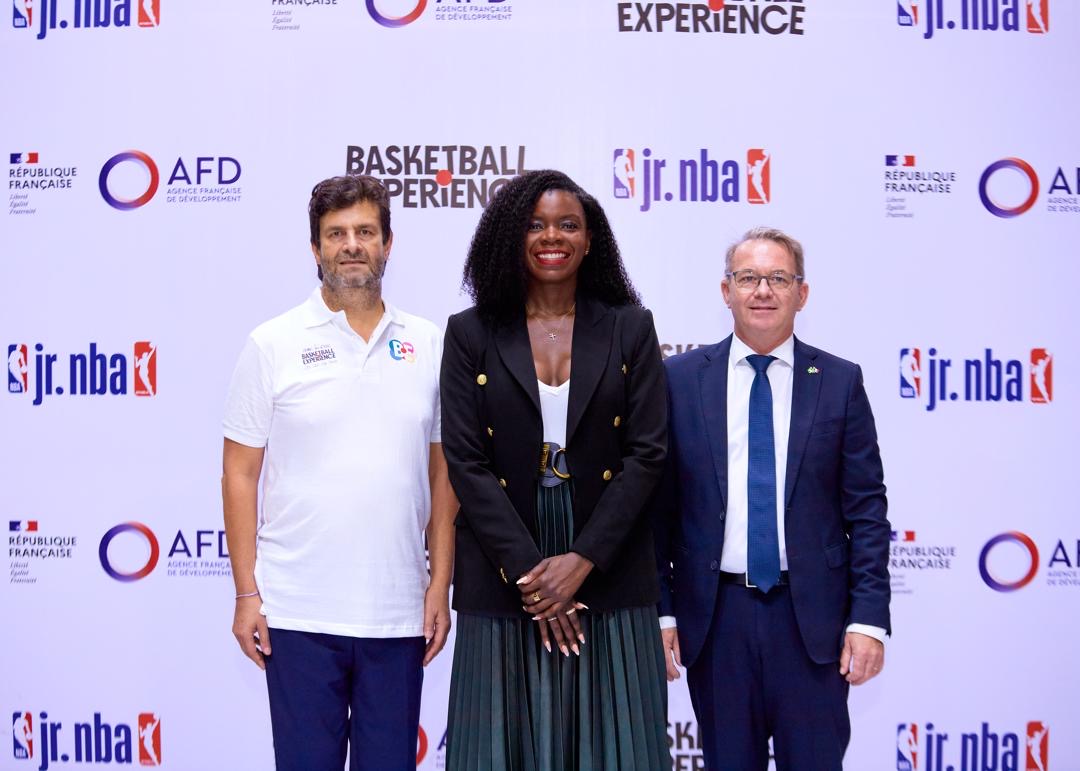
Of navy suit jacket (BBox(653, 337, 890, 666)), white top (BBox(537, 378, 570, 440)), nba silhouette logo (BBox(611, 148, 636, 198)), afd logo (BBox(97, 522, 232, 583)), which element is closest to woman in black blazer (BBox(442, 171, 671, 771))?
white top (BBox(537, 378, 570, 440))

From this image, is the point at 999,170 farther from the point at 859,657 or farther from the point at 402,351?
the point at 402,351

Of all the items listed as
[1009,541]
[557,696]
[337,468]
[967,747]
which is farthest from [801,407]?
[967,747]

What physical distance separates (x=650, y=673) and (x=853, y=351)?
1964 millimetres

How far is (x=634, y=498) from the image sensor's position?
2.26 meters

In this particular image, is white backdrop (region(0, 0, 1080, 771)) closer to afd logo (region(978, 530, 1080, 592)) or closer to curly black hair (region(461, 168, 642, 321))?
afd logo (region(978, 530, 1080, 592))

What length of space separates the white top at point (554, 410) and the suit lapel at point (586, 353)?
2 centimetres

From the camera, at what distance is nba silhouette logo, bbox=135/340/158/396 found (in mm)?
3830

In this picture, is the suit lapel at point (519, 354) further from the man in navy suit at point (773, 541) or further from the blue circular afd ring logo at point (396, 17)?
the blue circular afd ring logo at point (396, 17)

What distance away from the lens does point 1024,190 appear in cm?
387

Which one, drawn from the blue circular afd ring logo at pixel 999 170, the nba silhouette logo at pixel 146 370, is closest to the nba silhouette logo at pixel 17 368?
the nba silhouette logo at pixel 146 370

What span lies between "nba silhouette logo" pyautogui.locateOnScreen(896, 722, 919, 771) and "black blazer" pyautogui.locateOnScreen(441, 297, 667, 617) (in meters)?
2.03

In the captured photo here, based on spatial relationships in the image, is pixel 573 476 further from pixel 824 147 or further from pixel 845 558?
pixel 824 147

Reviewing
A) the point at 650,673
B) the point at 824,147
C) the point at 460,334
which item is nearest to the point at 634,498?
the point at 650,673

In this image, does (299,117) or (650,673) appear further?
(299,117)
